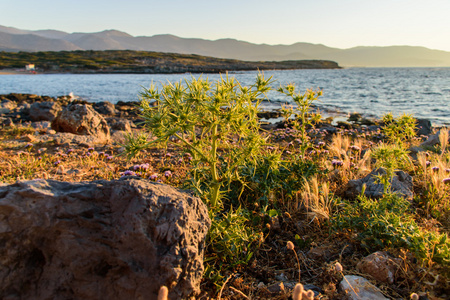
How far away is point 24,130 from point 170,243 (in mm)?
8996

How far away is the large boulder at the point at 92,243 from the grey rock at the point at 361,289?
1.32 m

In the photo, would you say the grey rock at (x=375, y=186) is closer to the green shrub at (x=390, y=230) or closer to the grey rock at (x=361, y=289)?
the green shrub at (x=390, y=230)

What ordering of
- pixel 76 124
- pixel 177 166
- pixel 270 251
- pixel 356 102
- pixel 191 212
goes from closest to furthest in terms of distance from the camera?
pixel 191 212
pixel 270 251
pixel 177 166
pixel 76 124
pixel 356 102

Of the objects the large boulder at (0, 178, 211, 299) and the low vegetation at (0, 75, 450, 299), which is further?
the low vegetation at (0, 75, 450, 299)

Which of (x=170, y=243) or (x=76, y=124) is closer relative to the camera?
(x=170, y=243)

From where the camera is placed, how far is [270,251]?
128 inches

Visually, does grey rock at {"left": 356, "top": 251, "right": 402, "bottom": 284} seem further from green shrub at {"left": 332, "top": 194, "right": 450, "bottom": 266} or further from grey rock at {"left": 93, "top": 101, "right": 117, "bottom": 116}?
grey rock at {"left": 93, "top": 101, "right": 117, "bottom": 116}

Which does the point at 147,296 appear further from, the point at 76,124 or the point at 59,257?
the point at 76,124

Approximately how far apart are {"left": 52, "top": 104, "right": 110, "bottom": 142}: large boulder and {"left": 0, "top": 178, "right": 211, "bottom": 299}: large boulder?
7184 mm

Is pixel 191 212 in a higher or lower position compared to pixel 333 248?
higher

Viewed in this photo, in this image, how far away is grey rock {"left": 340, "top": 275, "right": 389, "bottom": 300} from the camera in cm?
246

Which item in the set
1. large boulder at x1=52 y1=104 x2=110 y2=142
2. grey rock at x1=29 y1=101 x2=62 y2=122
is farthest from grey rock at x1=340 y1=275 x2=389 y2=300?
grey rock at x1=29 y1=101 x2=62 y2=122

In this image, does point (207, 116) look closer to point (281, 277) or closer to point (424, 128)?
point (281, 277)

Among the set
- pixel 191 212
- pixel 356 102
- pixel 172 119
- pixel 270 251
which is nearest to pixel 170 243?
pixel 191 212
